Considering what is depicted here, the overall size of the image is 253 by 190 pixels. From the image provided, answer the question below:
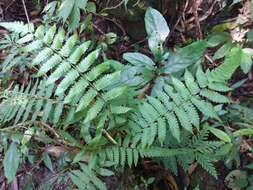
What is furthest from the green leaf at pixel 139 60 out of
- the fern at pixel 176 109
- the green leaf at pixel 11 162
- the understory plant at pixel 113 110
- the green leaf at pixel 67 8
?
the green leaf at pixel 11 162

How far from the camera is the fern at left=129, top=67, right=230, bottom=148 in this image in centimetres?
151

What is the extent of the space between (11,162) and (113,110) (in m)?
0.49

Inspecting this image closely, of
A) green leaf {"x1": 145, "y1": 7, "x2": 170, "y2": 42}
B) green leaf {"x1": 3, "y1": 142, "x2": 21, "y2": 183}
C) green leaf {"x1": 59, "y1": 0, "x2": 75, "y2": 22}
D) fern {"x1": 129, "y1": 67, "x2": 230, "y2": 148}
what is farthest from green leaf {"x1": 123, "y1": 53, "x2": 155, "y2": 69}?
green leaf {"x1": 3, "y1": 142, "x2": 21, "y2": 183}

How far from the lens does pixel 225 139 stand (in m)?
1.62

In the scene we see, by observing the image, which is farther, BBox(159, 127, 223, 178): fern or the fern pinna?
BBox(159, 127, 223, 178): fern

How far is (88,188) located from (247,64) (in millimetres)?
911

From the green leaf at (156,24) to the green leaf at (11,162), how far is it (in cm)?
83

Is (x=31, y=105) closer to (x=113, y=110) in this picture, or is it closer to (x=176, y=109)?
(x=113, y=110)

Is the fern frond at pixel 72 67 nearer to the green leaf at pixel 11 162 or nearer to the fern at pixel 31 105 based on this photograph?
the fern at pixel 31 105

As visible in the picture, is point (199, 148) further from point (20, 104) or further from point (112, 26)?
point (112, 26)

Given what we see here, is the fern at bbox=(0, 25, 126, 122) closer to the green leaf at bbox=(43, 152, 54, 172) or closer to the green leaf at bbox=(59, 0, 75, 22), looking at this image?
the green leaf at bbox=(59, 0, 75, 22)

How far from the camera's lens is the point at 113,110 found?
163 cm

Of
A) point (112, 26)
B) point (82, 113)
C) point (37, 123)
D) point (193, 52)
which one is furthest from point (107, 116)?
point (112, 26)

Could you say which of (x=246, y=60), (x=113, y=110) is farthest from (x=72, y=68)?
(x=246, y=60)
